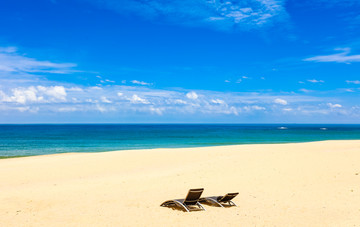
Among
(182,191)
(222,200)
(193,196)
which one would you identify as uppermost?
(193,196)

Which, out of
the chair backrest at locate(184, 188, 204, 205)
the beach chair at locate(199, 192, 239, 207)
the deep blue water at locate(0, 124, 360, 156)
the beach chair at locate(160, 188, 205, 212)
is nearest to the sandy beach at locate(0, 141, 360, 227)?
the beach chair at locate(160, 188, 205, 212)

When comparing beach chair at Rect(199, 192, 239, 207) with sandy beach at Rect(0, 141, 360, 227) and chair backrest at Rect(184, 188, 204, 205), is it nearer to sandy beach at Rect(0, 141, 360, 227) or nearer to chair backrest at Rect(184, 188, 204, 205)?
sandy beach at Rect(0, 141, 360, 227)

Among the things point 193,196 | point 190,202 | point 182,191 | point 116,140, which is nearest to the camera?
point 193,196

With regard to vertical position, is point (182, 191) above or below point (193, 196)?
below

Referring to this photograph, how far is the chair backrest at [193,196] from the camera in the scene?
10.9 metres

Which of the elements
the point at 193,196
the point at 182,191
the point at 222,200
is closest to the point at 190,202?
the point at 193,196

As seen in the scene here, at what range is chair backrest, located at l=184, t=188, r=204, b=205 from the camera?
430 inches

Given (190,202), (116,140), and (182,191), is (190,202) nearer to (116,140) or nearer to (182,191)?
(182,191)

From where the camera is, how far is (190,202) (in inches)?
444

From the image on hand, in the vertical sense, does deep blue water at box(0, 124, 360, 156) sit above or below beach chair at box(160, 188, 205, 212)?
below

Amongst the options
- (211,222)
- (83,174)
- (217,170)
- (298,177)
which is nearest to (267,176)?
(298,177)

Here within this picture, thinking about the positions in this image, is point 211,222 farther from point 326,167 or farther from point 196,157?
point 196,157

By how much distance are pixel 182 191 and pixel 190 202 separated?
3116 millimetres

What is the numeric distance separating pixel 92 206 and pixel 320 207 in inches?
352
